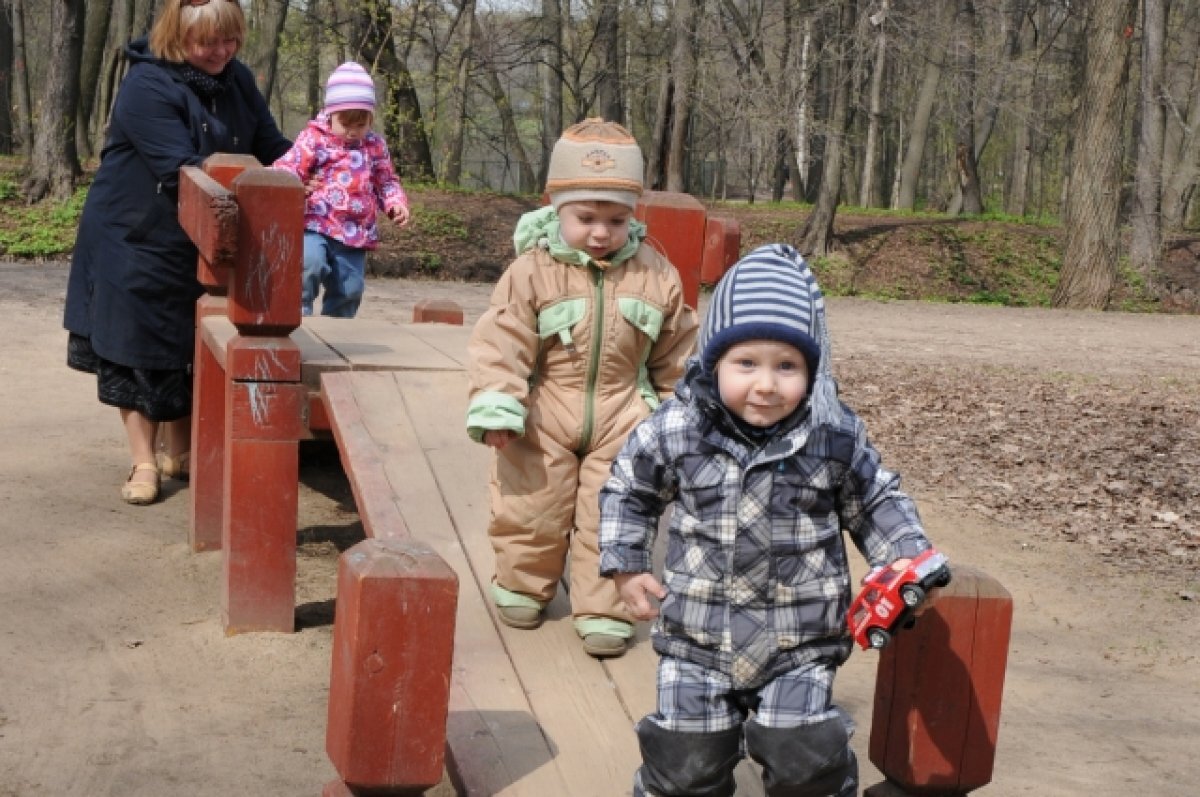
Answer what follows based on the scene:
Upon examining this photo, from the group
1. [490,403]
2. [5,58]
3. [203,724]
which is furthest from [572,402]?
[5,58]

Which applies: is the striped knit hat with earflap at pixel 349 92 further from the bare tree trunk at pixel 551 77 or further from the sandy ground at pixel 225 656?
the bare tree trunk at pixel 551 77

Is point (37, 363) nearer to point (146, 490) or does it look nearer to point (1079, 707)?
point (146, 490)

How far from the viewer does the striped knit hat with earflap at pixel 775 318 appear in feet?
8.67

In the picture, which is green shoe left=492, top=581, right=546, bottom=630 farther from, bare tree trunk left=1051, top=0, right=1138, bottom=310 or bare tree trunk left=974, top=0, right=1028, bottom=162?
bare tree trunk left=974, top=0, right=1028, bottom=162

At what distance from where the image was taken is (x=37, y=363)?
9.40 meters

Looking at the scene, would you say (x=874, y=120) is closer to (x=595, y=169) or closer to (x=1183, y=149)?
(x=1183, y=149)

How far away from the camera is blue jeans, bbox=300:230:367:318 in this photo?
6.64 meters

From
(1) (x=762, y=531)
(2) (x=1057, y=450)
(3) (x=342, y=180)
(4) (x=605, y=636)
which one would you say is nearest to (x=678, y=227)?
Result: (4) (x=605, y=636)

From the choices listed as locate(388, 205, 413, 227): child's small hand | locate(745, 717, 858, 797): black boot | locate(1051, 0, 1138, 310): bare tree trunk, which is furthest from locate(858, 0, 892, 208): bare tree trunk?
locate(745, 717, 858, 797): black boot

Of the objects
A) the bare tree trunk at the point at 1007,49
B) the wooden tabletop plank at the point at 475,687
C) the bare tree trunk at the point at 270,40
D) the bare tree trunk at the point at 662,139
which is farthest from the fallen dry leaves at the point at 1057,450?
the bare tree trunk at the point at 1007,49

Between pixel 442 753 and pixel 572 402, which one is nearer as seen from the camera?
pixel 442 753

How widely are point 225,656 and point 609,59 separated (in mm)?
24477

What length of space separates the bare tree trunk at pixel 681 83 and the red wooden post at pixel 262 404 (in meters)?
15.7

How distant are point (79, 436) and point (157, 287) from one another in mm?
1956
